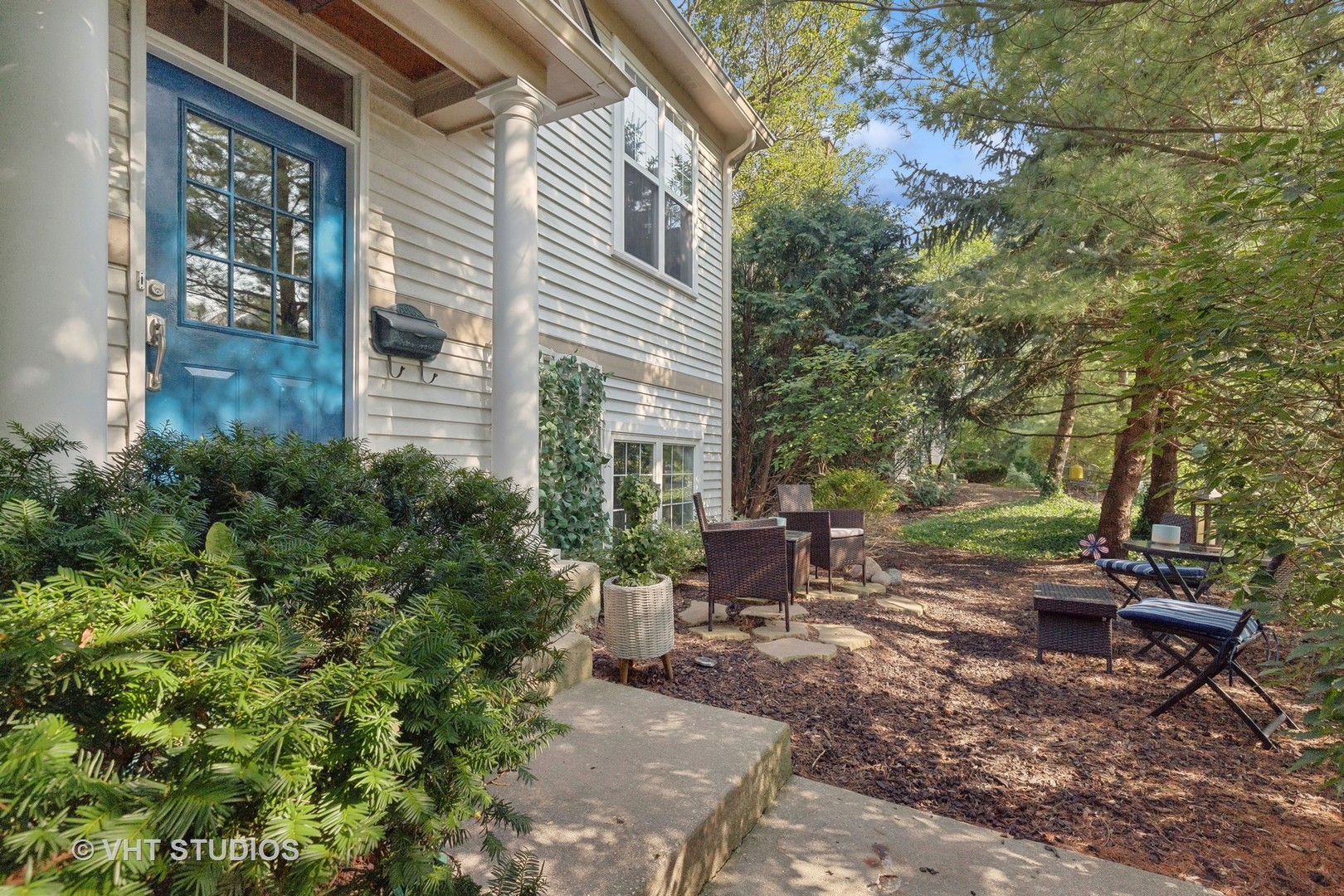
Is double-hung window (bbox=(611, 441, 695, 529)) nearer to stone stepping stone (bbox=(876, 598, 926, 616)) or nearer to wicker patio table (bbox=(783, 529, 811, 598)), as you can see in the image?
wicker patio table (bbox=(783, 529, 811, 598))

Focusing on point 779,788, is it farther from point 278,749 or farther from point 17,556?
point 17,556

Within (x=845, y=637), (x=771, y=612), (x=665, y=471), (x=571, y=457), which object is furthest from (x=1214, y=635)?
(x=665, y=471)

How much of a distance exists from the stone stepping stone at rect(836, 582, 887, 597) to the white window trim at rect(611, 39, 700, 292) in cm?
364

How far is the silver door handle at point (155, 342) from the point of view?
2.74 metres

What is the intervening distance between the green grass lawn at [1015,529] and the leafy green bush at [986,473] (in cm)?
659

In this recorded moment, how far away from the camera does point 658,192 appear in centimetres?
691

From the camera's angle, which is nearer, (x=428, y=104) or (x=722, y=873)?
(x=722, y=873)

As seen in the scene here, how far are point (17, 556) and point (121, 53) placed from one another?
9.09ft

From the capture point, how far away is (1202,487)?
8.00ft

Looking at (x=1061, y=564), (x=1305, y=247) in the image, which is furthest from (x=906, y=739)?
(x=1061, y=564)

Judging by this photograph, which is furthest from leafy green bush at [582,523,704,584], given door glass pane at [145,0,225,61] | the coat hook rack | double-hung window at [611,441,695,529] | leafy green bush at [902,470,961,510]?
leafy green bush at [902,470,961,510]

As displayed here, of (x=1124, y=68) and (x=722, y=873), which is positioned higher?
(x=1124, y=68)

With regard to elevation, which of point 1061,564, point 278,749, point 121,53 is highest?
point 121,53

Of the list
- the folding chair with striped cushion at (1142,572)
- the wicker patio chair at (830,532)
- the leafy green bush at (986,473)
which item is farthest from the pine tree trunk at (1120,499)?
the leafy green bush at (986,473)
